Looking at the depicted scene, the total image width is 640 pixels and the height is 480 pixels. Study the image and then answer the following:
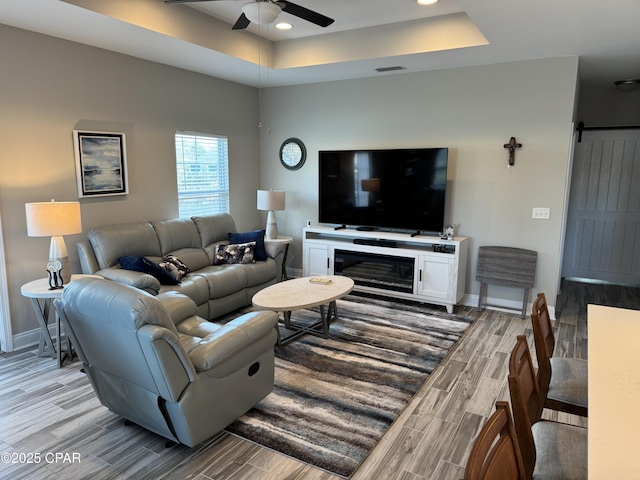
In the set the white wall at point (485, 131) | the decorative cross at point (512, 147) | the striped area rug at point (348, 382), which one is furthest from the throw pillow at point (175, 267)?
the decorative cross at point (512, 147)

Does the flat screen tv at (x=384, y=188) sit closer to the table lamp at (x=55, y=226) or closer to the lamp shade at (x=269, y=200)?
the lamp shade at (x=269, y=200)

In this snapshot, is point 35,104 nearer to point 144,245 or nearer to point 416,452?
point 144,245

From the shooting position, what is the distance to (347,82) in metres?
5.64

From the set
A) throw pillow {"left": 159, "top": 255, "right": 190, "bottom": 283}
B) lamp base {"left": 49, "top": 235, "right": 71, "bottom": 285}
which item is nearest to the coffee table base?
throw pillow {"left": 159, "top": 255, "right": 190, "bottom": 283}

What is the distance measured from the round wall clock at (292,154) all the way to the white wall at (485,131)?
36 cm

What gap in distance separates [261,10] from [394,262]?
10.5 ft

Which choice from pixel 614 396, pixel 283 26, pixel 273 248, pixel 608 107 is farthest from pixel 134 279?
pixel 608 107

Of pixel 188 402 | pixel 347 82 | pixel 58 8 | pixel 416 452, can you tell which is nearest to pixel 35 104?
pixel 58 8

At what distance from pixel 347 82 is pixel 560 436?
16.1 ft

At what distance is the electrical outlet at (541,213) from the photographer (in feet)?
15.2

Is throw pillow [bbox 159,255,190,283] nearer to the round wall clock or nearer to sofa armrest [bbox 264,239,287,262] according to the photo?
sofa armrest [bbox 264,239,287,262]

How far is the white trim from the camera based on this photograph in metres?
3.65

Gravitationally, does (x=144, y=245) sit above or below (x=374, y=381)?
above

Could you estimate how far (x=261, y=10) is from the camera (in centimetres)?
275
